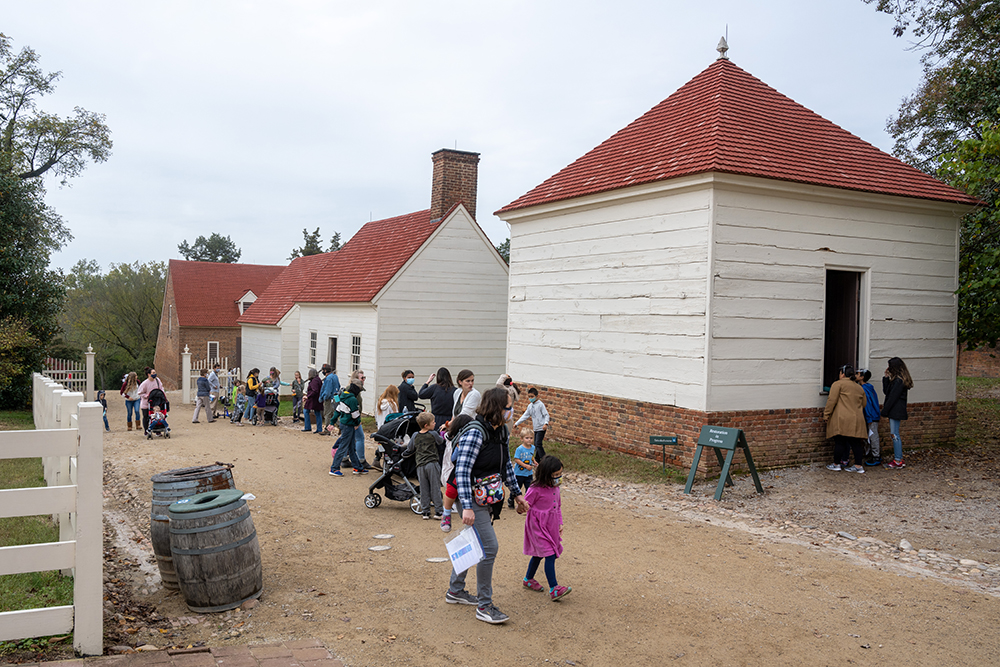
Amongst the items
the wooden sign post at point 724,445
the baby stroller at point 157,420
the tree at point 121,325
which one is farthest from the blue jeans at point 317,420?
the tree at point 121,325

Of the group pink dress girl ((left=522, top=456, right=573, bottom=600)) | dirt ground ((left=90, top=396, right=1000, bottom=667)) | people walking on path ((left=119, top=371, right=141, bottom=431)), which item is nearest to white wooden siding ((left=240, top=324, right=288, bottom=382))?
people walking on path ((left=119, top=371, right=141, bottom=431))

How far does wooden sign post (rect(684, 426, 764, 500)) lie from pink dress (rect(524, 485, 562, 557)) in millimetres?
4881

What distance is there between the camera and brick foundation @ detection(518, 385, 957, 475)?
1147cm

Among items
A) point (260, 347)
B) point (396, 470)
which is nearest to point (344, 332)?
point (260, 347)

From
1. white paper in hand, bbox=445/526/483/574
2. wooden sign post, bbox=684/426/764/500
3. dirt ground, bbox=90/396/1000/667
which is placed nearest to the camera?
dirt ground, bbox=90/396/1000/667

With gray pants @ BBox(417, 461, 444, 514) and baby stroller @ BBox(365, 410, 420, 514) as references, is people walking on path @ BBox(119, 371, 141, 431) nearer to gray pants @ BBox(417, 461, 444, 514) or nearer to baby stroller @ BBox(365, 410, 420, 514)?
baby stroller @ BBox(365, 410, 420, 514)

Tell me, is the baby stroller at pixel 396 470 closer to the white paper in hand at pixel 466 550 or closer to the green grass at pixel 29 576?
the green grass at pixel 29 576

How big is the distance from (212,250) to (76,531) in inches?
4000

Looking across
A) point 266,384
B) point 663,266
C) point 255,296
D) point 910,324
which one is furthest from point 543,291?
point 255,296

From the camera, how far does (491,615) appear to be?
551cm

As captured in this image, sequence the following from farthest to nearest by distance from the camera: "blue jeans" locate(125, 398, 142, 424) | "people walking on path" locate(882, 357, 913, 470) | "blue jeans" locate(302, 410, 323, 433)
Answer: "blue jeans" locate(125, 398, 142, 424), "blue jeans" locate(302, 410, 323, 433), "people walking on path" locate(882, 357, 913, 470)

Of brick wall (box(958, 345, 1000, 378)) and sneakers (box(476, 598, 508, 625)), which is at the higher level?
brick wall (box(958, 345, 1000, 378))

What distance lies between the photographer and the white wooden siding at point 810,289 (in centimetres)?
1137

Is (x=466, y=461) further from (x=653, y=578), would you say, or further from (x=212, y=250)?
(x=212, y=250)
